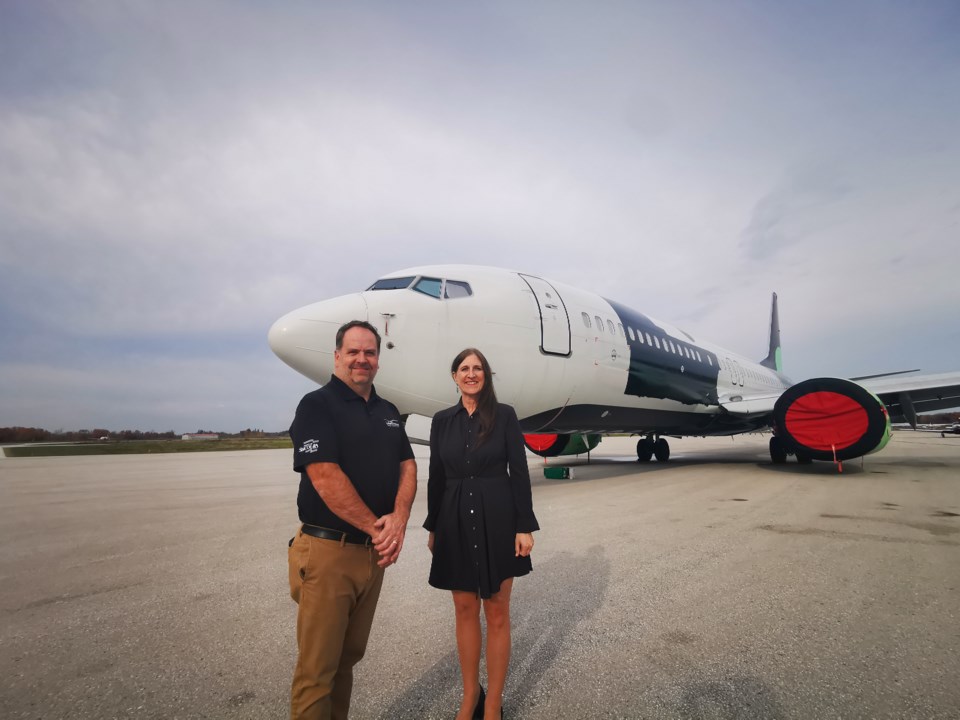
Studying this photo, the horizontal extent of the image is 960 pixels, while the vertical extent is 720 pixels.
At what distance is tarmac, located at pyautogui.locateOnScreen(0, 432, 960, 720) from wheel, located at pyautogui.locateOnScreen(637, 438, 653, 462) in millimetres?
10124

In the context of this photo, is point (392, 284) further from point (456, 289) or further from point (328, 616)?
point (328, 616)

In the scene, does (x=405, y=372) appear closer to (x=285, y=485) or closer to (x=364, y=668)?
(x=364, y=668)

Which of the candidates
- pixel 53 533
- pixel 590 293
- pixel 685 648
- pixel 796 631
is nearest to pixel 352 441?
pixel 685 648

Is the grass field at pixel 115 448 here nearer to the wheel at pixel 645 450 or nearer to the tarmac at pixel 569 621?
the wheel at pixel 645 450

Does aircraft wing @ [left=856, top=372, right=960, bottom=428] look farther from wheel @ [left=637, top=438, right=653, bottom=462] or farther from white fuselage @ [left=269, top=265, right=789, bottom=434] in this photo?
wheel @ [left=637, top=438, right=653, bottom=462]

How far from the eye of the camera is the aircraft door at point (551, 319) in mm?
7754

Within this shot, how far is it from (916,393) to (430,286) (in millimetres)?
12801

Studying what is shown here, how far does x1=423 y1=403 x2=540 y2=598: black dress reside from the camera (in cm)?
215

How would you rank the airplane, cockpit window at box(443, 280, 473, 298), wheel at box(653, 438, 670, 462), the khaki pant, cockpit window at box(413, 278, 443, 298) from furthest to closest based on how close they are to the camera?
1. wheel at box(653, 438, 670, 462)
2. cockpit window at box(443, 280, 473, 298)
3. cockpit window at box(413, 278, 443, 298)
4. the airplane
5. the khaki pant

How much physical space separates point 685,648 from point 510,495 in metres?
1.36

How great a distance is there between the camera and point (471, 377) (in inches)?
92.6

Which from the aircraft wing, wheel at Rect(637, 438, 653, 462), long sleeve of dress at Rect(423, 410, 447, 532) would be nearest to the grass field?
wheel at Rect(637, 438, 653, 462)

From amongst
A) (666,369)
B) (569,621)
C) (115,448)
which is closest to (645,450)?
(666,369)

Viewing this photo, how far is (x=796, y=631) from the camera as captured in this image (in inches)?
111
